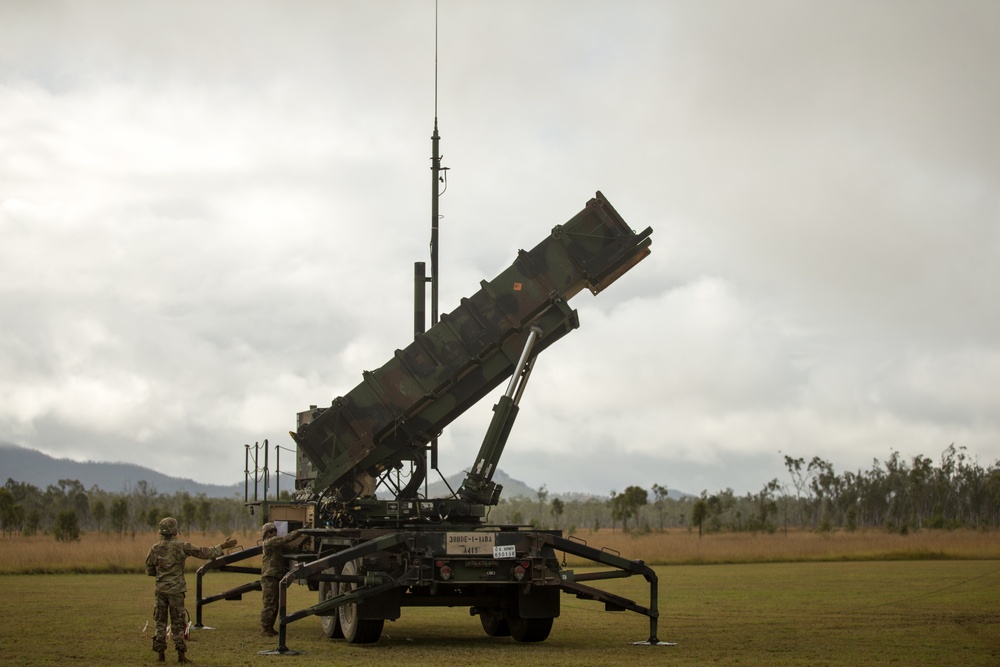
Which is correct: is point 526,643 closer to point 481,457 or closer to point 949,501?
point 481,457

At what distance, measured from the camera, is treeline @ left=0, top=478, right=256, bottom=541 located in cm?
6278

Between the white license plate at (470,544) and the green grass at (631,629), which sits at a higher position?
the white license plate at (470,544)

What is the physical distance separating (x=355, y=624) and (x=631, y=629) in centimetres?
445

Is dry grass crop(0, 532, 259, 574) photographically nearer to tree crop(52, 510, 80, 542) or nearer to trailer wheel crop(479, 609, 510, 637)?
tree crop(52, 510, 80, 542)

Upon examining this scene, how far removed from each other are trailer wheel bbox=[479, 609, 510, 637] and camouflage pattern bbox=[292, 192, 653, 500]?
2533 mm

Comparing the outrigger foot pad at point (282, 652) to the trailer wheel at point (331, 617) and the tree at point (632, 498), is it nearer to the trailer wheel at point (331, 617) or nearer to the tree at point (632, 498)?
the trailer wheel at point (331, 617)

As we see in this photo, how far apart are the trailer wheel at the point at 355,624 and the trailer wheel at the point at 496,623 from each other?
Result: 187 cm

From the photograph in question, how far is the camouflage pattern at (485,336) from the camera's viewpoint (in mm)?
15352

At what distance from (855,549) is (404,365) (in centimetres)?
3057

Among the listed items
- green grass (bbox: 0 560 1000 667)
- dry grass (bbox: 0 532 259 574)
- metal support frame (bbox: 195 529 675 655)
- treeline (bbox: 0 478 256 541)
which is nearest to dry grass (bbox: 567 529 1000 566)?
green grass (bbox: 0 560 1000 667)

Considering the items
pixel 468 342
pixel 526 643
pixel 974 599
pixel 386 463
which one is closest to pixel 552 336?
pixel 468 342

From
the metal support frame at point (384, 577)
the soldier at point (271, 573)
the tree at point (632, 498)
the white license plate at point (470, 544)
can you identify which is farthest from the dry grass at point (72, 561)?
the tree at point (632, 498)

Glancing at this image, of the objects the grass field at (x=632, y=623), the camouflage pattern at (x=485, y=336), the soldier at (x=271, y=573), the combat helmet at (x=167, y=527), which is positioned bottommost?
the grass field at (x=632, y=623)

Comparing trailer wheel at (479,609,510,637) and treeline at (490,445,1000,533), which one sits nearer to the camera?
trailer wheel at (479,609,510,637)
